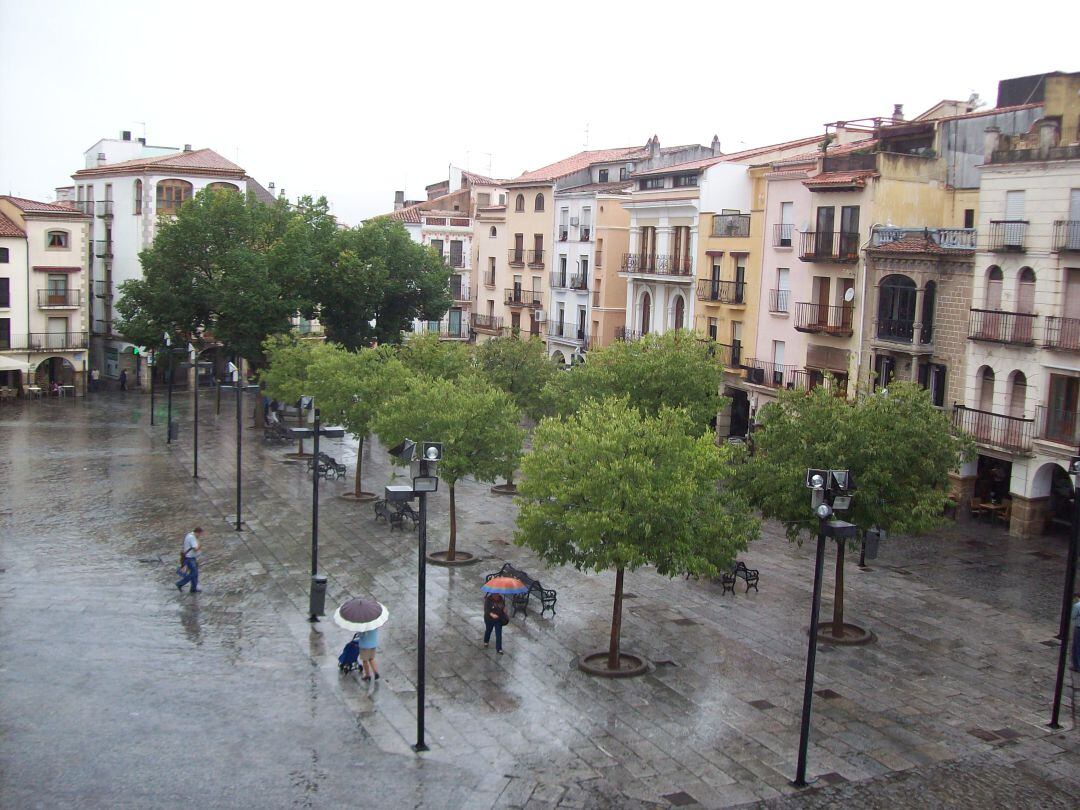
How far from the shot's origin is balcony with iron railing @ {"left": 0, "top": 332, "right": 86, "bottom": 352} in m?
61.8

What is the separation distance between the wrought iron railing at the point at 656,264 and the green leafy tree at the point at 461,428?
82.8ft

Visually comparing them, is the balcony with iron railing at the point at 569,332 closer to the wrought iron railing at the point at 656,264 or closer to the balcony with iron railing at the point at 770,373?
the wrought iron railing at the point at 656,264

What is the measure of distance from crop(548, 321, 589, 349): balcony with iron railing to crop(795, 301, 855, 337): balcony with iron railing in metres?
18.5

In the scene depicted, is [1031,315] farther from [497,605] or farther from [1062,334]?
[497,605]

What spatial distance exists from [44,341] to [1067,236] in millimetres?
53988

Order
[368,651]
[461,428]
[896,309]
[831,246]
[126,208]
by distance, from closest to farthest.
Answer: [368,651], [461,428], [896,309], [831,246], [126,208]

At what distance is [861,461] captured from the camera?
77.5 feet

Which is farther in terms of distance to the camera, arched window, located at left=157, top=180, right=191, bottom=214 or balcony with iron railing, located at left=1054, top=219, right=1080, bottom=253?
arched window, located at left=157, top=180, right=191, bottom=214

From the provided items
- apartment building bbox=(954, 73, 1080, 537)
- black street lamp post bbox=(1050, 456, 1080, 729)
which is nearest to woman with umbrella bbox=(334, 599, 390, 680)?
black street lamp post bbox=(1050, 456, 1080, 729)

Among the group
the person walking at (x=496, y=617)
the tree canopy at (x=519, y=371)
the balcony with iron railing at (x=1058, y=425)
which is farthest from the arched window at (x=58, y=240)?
the balcony with iron railing at (x=1058, y=425)

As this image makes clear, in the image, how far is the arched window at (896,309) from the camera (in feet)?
127

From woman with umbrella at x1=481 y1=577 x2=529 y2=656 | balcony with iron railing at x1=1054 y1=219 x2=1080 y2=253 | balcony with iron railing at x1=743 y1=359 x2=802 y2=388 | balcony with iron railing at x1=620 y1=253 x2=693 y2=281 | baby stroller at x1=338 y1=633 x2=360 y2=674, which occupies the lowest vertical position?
baby stroller at x1=338 y1=633 x2=360 y2=674

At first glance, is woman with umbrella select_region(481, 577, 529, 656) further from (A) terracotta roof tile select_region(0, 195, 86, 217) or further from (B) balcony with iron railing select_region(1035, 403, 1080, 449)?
(A) terracotta roof tile select_region(0, 195, 86, 217)

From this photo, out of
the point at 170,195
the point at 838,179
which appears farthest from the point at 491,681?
the point at 170,195
